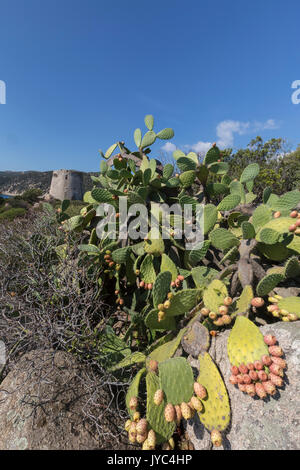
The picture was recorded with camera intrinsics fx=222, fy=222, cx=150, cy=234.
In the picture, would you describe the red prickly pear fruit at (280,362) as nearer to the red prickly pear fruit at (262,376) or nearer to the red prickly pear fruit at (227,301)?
the red prickly pear fruit at (262,376)

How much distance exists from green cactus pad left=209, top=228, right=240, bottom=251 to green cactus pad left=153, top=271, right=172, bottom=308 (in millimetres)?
272

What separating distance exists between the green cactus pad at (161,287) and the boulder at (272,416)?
1.15ft

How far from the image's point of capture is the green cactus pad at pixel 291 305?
79 cm

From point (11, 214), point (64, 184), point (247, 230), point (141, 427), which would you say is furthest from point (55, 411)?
point (64, 184)

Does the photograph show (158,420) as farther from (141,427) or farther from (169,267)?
(169,267)

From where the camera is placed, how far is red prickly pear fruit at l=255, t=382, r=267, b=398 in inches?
24.6

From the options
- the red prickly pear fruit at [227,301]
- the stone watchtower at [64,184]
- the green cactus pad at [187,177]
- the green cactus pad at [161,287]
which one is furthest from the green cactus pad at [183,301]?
the stone watchtower at [64,184]

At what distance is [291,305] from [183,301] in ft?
1.29

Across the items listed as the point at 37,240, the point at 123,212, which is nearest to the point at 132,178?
the point at 123,212

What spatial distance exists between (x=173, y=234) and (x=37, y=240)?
102 centimetres

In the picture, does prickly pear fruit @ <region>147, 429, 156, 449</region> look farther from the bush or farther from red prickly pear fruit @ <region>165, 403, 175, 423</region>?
the bush

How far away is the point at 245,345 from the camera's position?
0.71 metres

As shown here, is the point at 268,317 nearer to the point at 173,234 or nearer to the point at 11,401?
the point at 173,234

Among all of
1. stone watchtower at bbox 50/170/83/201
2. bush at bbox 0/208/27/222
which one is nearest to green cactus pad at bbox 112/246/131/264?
bush at bbox 0/208/27/222
